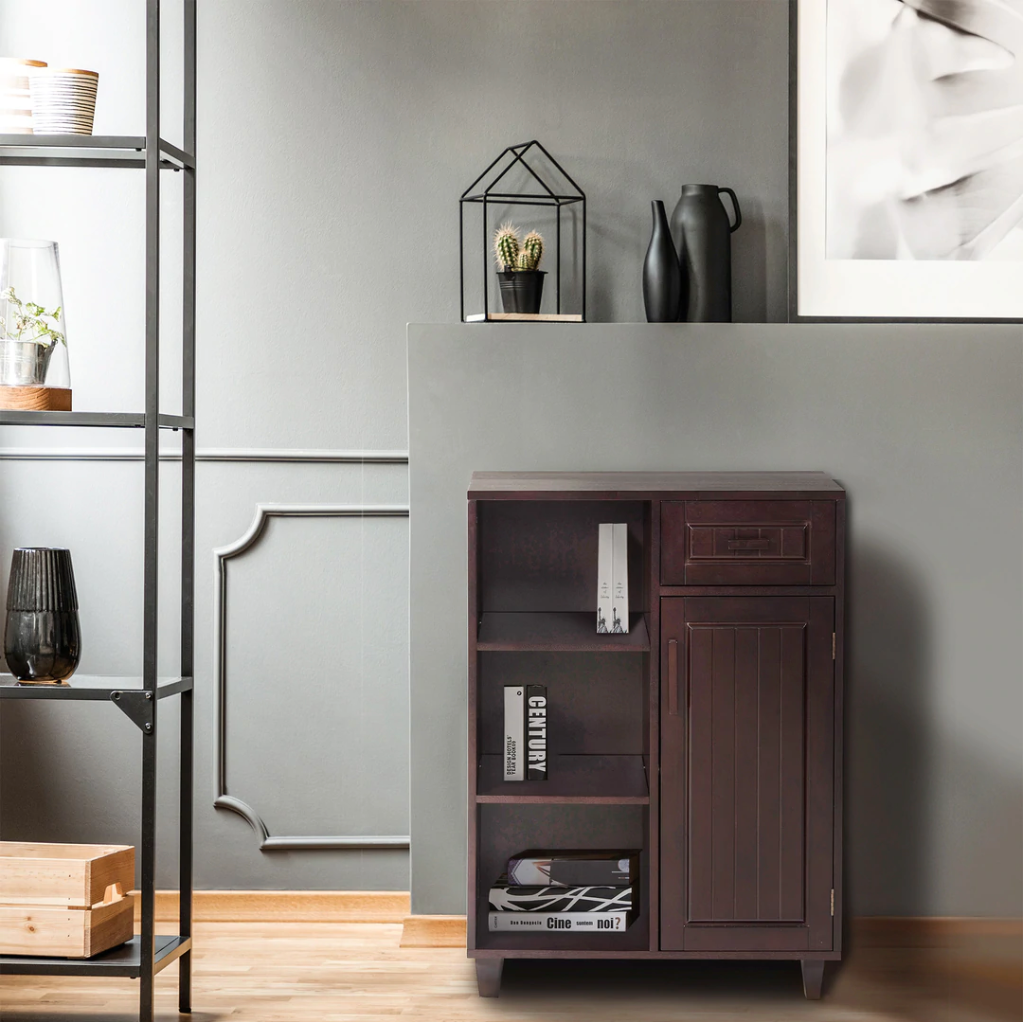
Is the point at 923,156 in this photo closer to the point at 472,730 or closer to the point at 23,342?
the point at 472,730

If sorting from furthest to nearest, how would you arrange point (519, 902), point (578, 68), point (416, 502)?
point (578, 68) → point (416, 502) → point (519, 902)

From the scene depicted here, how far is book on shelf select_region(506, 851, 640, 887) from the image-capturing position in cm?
234

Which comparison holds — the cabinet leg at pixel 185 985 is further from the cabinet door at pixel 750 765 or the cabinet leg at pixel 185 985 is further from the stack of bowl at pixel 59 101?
the stack of bowl at pixel 59 101

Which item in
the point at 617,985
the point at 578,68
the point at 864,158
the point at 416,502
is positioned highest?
the point at 578,68

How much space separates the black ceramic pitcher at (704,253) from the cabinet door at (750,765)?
2.49 feet

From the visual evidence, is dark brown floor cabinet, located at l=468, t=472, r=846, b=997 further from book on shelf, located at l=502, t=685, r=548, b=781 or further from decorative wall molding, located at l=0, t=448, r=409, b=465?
decorative wall molding, located at l=0, t=448, r=409, b=465

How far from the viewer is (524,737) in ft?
7.58

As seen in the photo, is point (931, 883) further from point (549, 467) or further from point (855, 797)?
point (549, 467)

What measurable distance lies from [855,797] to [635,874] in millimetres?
570

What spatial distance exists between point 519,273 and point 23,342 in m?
1.11

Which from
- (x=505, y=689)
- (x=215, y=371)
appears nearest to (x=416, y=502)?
(x=505, y=689)

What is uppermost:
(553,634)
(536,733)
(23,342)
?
(23,342)

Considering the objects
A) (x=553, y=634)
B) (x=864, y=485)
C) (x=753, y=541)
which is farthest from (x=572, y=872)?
(x=864, y=485)

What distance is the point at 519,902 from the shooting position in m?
2.30
